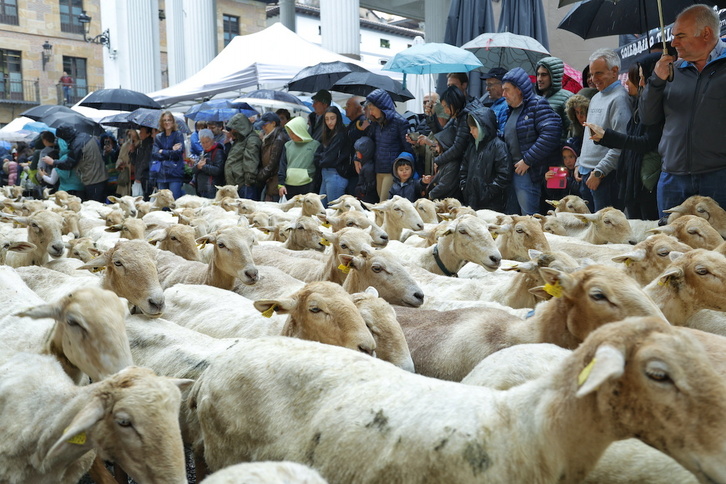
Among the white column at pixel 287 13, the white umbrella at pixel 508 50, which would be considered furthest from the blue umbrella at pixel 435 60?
the white column at pixel 287 13

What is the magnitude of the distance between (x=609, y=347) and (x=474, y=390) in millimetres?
659

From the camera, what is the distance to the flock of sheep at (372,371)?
2.15 metres

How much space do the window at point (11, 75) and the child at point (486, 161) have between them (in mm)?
43177

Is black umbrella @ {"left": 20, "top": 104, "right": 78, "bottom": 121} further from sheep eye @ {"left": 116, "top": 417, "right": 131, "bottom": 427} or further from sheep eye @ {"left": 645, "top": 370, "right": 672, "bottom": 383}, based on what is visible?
sheep eye @ {"left": 645, "top": 370, "right": 672, "bottom": 383}

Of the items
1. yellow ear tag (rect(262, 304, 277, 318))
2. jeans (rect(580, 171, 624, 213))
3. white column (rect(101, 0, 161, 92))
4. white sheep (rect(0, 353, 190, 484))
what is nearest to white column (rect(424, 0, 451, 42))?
jeans (rect(580, 171, 624, 213))

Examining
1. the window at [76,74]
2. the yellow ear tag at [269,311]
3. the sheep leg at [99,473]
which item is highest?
the window at [76,74]

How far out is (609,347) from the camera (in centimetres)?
211

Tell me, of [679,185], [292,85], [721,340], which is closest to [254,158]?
[292,85]

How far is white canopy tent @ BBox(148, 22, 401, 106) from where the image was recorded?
1559 cm

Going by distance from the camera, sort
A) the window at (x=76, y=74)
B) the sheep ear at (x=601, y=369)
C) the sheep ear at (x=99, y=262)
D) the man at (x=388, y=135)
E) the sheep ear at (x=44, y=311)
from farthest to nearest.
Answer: the window at (x=76, y=74) < the man at (x=388, y=135) < the sheep ear at (x=99, y=262) < the sheep ear at (x=44, y=311) < the sheep ear at (x=601, y=369)

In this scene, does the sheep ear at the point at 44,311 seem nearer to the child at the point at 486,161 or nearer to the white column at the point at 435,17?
the child at the point at 486,161

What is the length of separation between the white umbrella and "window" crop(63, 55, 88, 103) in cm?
4048

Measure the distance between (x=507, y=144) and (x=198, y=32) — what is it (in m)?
15.9

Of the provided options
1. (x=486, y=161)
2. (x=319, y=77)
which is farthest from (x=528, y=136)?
(x=319, y=77)
